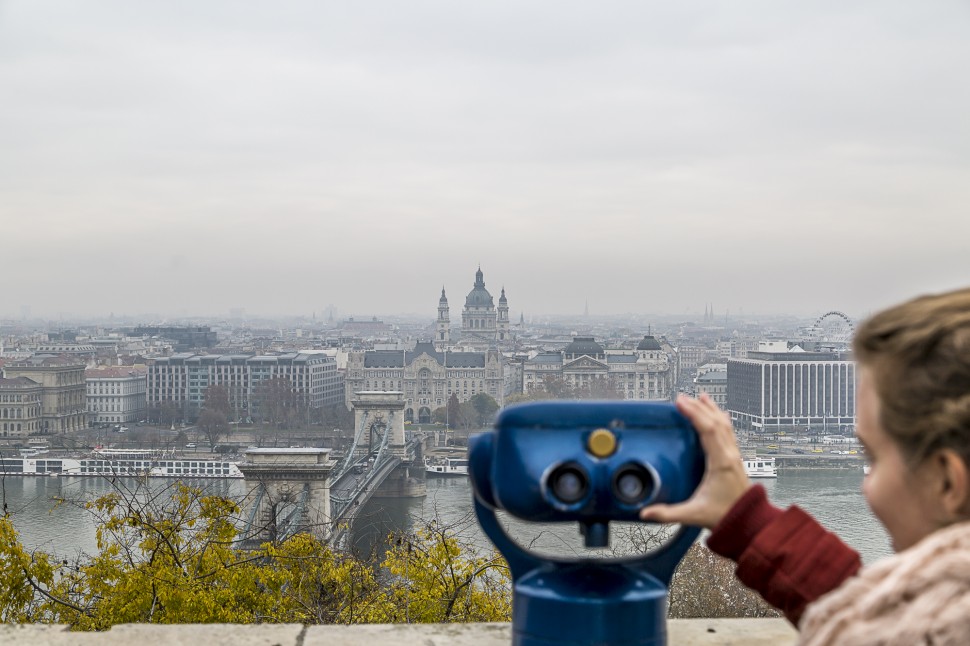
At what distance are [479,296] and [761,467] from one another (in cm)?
3230

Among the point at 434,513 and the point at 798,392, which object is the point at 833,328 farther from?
the point at 434,513

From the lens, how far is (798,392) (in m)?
29.3

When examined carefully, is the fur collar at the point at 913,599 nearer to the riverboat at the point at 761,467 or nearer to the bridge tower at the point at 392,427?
→ the riverboat at the point at 761,467

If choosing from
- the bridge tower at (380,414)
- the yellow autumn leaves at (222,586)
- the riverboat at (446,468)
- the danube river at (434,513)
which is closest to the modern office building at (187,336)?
the bridge tower at (380,414)

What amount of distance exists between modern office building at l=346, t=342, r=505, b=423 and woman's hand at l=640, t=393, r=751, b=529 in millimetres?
32426

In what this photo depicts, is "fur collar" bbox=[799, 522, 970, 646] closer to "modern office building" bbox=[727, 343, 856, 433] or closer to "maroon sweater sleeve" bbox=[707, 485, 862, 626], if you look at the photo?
"maroon sweater sleeve" bbox=[707, 485, 862, 626]

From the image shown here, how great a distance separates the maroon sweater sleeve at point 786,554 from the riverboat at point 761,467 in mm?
17086

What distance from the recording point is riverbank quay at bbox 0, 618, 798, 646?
109 centimetres

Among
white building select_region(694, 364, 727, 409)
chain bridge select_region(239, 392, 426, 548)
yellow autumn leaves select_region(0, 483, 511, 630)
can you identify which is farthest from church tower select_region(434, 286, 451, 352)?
yellow autumn leaves select_region(0, 483, 511, 630)

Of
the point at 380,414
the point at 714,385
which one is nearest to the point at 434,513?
the point at 380,414

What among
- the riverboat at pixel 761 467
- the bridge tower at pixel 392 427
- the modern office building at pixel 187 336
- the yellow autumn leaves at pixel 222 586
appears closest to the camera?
the yellow autumn leaves at pixel 222 586

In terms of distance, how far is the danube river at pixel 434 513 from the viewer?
293 inches

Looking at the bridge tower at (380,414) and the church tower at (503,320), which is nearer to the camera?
the bridge tower at (380,414)

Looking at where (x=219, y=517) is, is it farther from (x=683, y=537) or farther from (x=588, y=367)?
(x=588, y=367)
